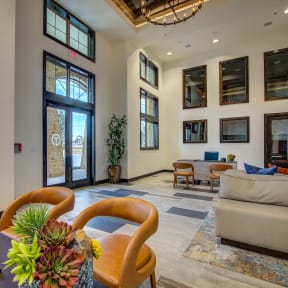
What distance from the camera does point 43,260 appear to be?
0.58 metres

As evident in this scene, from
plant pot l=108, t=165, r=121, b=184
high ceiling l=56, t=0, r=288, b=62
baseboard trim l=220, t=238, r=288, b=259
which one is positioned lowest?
baseboard trim l=220, t=238, r=288, b=259

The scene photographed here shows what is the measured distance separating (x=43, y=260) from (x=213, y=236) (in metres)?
2.55

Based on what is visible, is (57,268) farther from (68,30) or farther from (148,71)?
(148,71)

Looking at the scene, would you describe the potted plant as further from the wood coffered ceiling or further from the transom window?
the wood coffered ceiling

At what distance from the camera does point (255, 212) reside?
6.92 feet

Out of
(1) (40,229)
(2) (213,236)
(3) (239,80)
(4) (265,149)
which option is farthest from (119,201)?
(3) (239,80)

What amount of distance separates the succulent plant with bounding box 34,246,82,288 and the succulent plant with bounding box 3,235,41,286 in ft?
0.06

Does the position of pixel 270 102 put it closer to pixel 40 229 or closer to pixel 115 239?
pixel 115 239

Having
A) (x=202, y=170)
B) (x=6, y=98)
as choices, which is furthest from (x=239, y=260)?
(x=6, y=98)

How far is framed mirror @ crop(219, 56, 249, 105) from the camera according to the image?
748 cm

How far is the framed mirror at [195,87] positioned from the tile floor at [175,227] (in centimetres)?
408

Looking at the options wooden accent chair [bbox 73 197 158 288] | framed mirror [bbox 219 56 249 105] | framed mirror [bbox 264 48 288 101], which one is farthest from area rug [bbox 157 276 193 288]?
framed mirror [bbox 264 48 288 101]

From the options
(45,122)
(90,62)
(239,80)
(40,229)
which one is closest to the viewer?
(40,229)

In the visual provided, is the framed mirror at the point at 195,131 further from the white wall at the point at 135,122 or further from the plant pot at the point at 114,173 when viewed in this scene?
the plant pot at the point at 114,173
